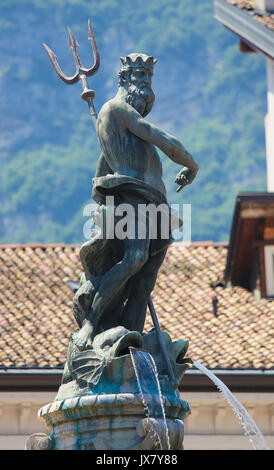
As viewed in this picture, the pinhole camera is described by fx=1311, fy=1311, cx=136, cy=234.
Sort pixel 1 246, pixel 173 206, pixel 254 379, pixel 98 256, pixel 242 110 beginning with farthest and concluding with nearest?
pixel 242 110 < pixel 1 246 < pixel 254 379 < pixel 173 206 < pixel 98 256

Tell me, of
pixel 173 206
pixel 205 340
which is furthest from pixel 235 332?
pixel 173 206

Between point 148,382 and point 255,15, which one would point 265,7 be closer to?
point 255,15

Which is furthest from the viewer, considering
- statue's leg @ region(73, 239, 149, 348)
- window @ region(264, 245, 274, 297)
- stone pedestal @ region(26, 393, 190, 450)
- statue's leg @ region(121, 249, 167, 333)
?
window @ region(264, 245, 274, 297)

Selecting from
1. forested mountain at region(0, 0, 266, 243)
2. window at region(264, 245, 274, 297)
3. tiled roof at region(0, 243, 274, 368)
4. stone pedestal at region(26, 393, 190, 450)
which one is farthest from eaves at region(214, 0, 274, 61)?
forested mountain at region(0, 0, 266, 243)

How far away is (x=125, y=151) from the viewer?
10.4 metres

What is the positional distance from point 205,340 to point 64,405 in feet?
40.6

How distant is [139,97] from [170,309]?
12.9 metres

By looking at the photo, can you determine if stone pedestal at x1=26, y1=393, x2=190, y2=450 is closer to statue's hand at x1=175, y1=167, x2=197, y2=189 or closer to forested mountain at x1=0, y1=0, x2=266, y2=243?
statue's hand at x1=175, y1=167, x2=197, y2=189

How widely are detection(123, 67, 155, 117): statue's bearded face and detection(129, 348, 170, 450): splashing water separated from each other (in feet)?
6.90

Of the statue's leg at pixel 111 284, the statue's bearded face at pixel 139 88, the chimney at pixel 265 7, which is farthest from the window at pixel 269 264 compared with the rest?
the statue's leg at pixel 111 284

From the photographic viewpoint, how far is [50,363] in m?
20.4

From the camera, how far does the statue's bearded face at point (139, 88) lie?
417 inches

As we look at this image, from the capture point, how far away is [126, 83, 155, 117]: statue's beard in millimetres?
10602

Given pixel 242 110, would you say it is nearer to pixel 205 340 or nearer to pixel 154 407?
pixel 205 340
